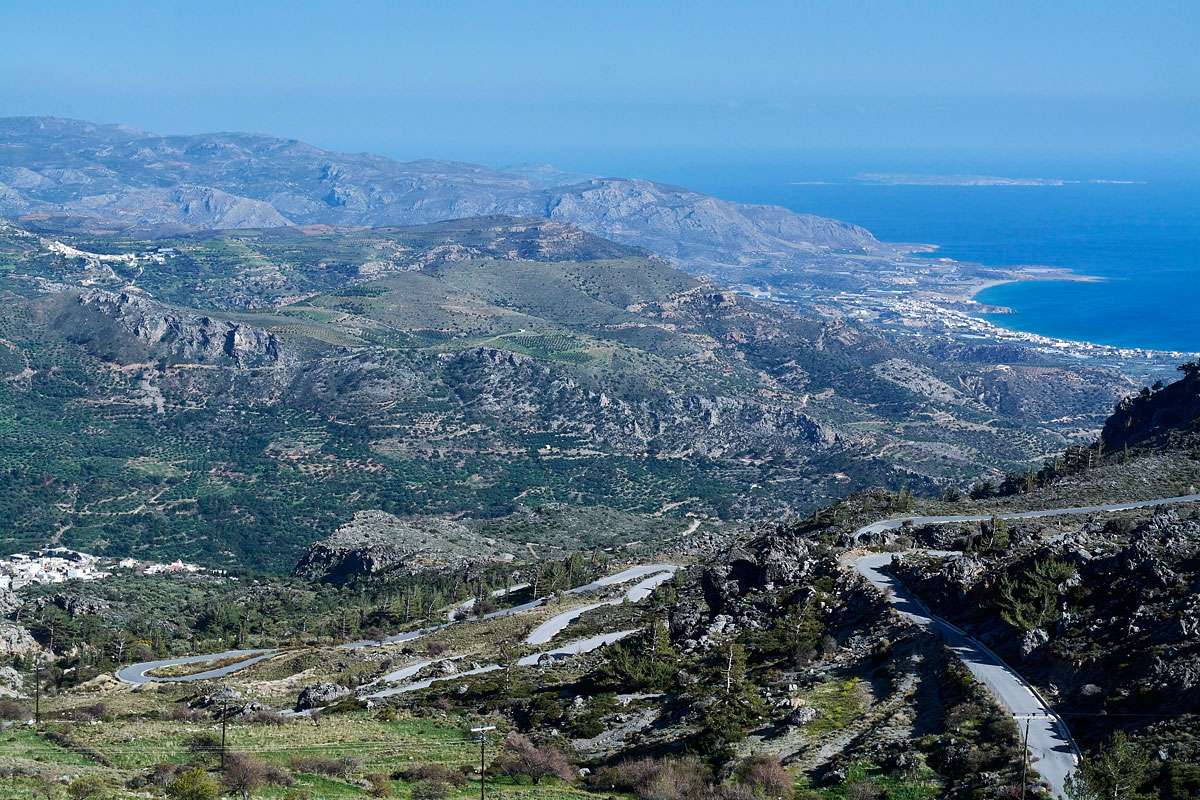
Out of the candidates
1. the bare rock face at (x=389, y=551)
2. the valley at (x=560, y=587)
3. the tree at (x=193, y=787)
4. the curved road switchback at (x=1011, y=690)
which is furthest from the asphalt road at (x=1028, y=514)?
the bare rock face at (x=389, y=551)

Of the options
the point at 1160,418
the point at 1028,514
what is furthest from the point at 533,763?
the point at 1160,418

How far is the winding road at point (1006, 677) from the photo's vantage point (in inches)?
1299

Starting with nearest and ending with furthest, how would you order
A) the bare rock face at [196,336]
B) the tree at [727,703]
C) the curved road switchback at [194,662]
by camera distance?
1. the tree at [727,703]
2. the curved road switchback at [194,662]
3. the bare rock face at [196,336]

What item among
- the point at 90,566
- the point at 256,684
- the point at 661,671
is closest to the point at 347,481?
the point at 90,566

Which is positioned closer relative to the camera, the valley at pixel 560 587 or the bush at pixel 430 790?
the bush at pixel 430 790

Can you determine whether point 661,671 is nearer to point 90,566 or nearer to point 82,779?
point 82,779

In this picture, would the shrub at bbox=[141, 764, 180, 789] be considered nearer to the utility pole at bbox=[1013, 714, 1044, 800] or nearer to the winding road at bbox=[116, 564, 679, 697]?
the winding road at bbox=[116, 564, 679, 697]

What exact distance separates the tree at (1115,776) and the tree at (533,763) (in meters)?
15.3

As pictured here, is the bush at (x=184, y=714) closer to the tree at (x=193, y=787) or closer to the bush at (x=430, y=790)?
the tree at (x=193, y=787)

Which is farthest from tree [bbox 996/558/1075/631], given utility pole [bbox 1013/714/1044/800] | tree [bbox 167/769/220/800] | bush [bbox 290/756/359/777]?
tree [bbox 167/769/220/800]

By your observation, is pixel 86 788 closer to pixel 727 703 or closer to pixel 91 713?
pixel 91 713

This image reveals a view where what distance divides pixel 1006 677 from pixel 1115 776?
10279 mm

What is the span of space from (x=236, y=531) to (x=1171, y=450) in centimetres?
8981

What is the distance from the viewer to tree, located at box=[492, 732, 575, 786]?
124ft
